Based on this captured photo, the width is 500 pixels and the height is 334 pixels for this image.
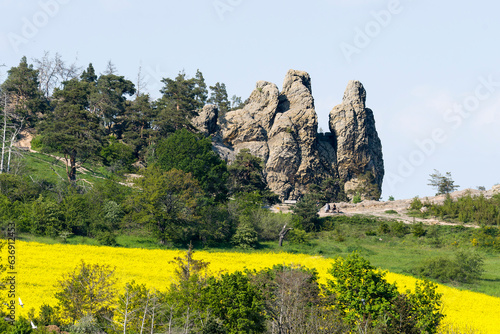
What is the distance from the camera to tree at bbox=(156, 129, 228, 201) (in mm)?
69438

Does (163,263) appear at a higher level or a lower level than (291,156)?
lower

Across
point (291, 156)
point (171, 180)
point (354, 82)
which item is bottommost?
point (171, 180)

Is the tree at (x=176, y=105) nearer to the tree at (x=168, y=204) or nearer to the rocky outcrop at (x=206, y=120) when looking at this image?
the rocky outcrop at (x=206, y=120)

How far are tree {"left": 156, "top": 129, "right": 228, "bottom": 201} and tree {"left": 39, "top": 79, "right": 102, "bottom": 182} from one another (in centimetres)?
922

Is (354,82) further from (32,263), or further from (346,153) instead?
(32,263)

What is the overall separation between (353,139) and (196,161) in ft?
173

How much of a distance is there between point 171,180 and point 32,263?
23377mm

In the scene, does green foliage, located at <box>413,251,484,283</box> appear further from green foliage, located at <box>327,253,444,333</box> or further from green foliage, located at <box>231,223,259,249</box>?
green foliage, located at <box>327,253,444,333</box>

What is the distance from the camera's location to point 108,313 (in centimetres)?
2719

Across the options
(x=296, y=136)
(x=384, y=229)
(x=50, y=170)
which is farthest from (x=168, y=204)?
(x=296, y=136)

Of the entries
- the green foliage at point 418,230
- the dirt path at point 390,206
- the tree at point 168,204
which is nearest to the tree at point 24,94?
the tree at point 168,204

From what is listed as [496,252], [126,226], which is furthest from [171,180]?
[496,252]

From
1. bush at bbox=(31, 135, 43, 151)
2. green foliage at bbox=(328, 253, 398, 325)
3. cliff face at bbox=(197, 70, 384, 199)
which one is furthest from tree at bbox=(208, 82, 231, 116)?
green foliage at bbox=(328, 253, 398, 325)

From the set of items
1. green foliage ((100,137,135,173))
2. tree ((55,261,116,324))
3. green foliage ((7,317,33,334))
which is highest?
green foliage ((100,137,135,173))
